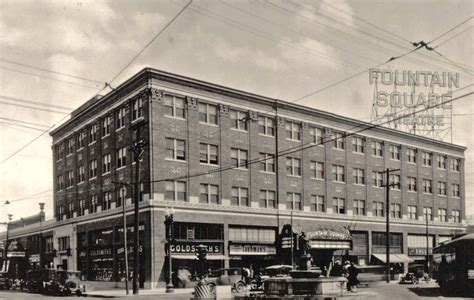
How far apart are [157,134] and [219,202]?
732 centimetres

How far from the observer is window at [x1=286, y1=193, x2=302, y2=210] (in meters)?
48.4

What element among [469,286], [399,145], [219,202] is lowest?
[469,286]

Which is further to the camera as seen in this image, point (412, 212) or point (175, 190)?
point (412, 212)

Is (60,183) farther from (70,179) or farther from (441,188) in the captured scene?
(441,188)

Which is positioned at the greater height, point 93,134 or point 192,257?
point 93,134

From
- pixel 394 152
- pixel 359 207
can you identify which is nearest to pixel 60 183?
pixel 359 207

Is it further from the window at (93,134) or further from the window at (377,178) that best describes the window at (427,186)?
the window at (93,134)

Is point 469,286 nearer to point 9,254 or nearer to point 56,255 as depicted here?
point 9,254

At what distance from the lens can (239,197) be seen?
4456 centimetres

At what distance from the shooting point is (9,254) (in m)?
45.5

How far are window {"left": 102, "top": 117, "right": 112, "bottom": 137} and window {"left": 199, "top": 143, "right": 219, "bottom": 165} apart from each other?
840cm

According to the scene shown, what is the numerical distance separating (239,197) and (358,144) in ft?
54.6

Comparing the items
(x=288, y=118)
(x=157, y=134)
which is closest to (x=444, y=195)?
(x=288, y=118)

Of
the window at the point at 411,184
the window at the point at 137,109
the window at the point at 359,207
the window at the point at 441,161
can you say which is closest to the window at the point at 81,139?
the window at the point at 137,109
